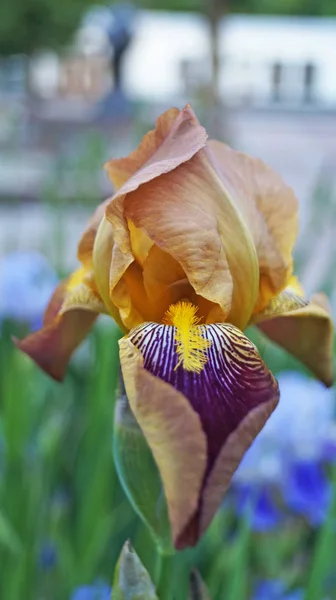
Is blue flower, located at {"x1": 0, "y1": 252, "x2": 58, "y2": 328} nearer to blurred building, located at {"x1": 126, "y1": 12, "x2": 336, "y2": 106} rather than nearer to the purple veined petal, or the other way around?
the purple veined petal

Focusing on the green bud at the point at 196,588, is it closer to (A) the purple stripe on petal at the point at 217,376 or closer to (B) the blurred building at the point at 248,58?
(A) the purple stripe on petal at the point at 217,376

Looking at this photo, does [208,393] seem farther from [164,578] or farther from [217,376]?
[164,578]

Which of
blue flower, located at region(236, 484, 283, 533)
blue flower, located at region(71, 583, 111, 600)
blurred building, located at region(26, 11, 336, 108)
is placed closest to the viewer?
blue flower, located at region(71, 583, 111, 600)

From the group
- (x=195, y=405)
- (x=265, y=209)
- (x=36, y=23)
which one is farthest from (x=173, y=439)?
(x=36, y=23)

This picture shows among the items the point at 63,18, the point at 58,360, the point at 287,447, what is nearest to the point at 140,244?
the point at 58,360

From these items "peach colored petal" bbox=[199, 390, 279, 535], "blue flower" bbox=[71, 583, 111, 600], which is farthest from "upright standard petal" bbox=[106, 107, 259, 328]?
"blue flower" bbox=[71, 583, 111, 600]

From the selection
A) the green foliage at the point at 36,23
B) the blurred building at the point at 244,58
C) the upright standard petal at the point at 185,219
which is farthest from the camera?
the blurred building at the point at 244,58

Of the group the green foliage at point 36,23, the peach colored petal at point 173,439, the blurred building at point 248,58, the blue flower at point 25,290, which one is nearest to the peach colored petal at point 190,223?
the peach colored petal at point 173,439
